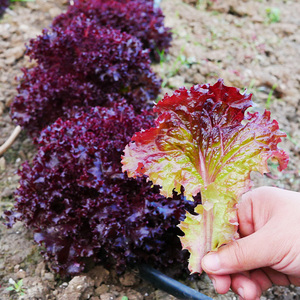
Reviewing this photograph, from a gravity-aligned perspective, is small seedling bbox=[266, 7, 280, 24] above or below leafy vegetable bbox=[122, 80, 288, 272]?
below

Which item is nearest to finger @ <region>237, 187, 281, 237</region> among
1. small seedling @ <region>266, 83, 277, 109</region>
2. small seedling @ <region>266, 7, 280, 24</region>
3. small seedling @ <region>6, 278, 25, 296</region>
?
small seedling @ <region>6, 278, 25, 296</region>

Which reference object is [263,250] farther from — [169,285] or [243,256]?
[169,285]

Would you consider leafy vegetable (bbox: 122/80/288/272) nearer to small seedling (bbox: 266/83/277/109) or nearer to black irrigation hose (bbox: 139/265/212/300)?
black irrigation hose (bbox: 139/265/212/300)

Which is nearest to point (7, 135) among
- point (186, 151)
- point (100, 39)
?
point (100, 39)

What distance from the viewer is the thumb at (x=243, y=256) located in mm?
1576

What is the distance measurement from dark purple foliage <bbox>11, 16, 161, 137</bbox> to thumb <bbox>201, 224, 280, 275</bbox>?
5.50 feet

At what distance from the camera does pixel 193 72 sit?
4.00 meters

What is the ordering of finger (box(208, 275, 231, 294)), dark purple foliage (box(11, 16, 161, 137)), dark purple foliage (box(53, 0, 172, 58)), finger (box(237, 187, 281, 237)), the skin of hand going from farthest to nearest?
dark purple foliage (box(53, 0, 172, 58)) < dark purple foliage (box(11, 16, 161, 137)) < finger (box(237, 187, 281, 237)) < finger (box(208, 275, 231, 294)) < the skin of hand

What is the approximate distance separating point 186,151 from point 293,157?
2.23m

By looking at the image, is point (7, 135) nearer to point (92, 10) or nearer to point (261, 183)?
point (92, 10)

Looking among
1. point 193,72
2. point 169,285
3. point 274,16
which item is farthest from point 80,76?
point 274,16

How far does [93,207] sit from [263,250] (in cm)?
98

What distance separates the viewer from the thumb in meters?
1.58

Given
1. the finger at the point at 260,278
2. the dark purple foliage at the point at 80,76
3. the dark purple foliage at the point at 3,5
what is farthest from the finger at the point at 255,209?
the dark purple foliage at the point at 3,5
